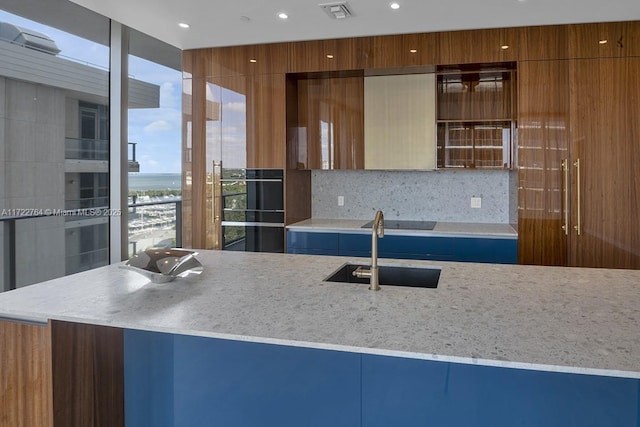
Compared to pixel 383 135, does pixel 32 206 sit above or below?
below

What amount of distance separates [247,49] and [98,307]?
3.14 metres

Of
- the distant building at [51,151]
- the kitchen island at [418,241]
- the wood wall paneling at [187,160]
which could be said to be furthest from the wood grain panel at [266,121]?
the distant building at [51,151]

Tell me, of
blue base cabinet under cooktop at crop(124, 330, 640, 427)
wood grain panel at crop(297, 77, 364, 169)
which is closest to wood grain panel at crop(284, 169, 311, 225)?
wood grain panel at crop(297, 77, 364, 169)

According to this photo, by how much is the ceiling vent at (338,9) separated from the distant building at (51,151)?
1.79m

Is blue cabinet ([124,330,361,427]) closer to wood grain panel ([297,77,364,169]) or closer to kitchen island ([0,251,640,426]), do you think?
kitchen island ([0,251,640,426])

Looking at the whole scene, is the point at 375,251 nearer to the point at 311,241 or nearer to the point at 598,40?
the point at 311,241

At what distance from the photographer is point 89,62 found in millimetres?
3451

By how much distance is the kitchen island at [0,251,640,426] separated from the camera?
1.25 meters

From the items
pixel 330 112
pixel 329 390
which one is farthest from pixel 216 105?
pixel 329 390

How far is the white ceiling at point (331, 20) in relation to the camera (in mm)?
3146

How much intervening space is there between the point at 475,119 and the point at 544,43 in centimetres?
81

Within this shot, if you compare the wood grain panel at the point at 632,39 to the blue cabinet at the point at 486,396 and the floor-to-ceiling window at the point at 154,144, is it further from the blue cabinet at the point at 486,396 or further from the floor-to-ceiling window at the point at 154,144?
the floor-to-ceiling window at the point at 154,144

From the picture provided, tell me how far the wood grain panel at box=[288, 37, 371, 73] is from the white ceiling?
96 millimetres

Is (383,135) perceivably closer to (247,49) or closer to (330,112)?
(330,112)
